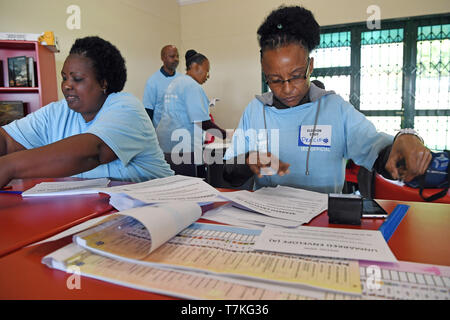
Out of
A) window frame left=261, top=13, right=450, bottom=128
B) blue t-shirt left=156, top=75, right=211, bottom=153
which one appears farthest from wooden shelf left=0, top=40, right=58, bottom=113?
window frame left=261, top=13, right=450, bottom=128

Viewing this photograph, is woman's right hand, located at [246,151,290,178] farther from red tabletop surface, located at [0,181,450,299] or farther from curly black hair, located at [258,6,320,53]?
curly black hair, located at [258,6,320,53]

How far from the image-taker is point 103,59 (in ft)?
4.63

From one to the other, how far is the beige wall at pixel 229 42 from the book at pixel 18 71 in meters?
2.74

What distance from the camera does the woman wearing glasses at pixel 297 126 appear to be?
1.16m

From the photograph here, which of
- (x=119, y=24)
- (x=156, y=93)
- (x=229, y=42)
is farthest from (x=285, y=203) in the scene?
(x=229, y=42)

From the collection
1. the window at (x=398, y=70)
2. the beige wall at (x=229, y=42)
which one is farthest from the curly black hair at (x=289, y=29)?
the beige wall at (x=229, y=42)

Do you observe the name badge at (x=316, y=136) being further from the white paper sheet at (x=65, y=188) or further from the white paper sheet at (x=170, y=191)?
the white paper sheet at (x=65, y=188)

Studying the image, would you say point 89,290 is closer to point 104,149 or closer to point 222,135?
point 104,149

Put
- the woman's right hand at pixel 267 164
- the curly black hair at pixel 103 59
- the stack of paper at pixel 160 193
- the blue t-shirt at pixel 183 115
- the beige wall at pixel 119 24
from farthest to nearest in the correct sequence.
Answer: the beige wall at pixel 119 24 → the blue t-shirt at pixel 183 115 → the curly black hair at pixel 103 59 → the woman's right hand at pixel 267 164 → the stack of paper at pixel 160 193

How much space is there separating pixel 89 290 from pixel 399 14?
469cm

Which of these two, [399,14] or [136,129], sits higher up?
[399,14]

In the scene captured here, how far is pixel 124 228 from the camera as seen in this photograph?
66 cm

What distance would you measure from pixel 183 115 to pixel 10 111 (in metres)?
1.50

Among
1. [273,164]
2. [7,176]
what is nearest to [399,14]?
[273,164]
